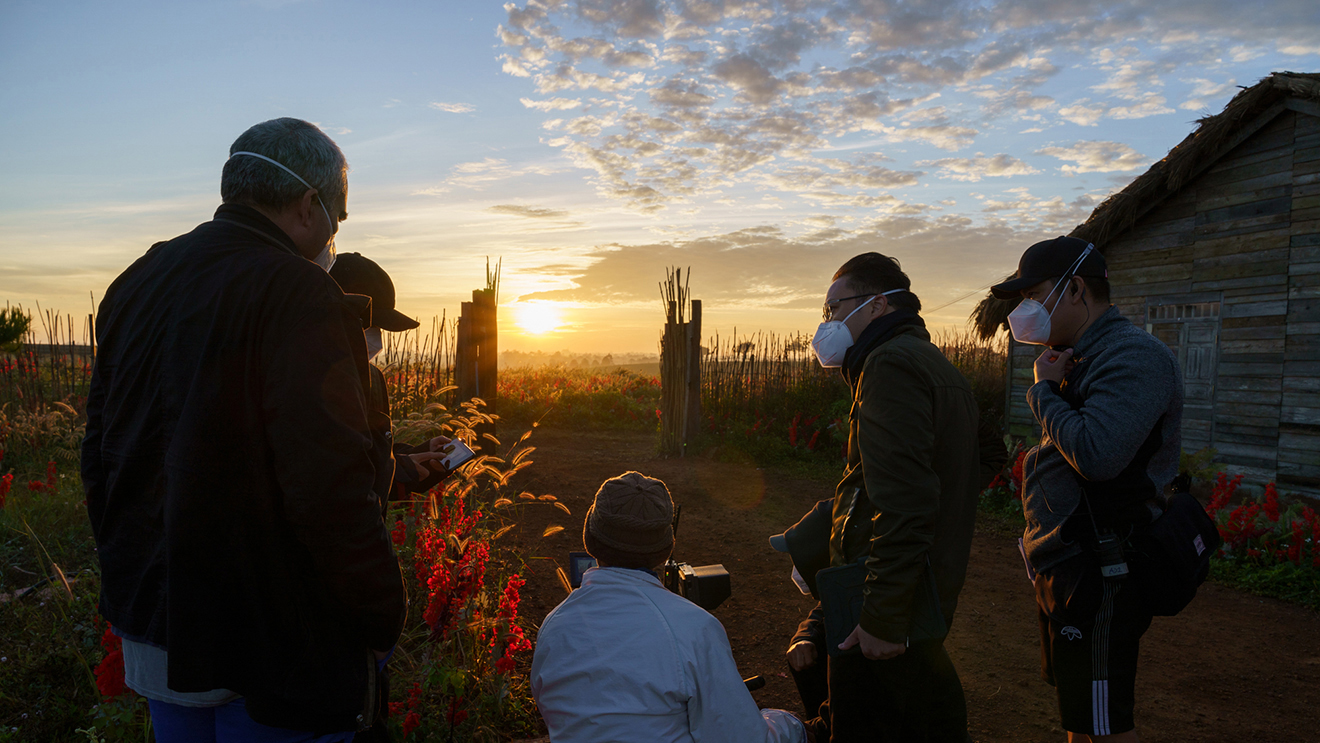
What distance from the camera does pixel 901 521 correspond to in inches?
73.0

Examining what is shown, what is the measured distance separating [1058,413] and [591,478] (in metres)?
7.14

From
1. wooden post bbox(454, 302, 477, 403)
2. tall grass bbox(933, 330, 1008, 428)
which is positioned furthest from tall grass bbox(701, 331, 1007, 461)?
wooden post bbox(454, 302, 477, 403)

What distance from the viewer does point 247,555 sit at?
1.33 m

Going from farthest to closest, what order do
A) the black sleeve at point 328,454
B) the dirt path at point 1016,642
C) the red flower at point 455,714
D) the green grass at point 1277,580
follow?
the green grass at point 1277,580 → the dirt path at point 1016,642 → the red flower at point 455,714 → the black sleeve at point 328,454

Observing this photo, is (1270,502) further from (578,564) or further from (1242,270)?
(578,564)

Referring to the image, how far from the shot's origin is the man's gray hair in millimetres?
1533

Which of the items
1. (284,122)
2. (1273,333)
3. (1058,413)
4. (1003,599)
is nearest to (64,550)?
(284,122)

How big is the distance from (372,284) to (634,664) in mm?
1986

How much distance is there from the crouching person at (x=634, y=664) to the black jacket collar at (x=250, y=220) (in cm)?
105

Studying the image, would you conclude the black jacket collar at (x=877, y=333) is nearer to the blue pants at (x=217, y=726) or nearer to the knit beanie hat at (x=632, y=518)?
the knit beanie hat at (x=632, y=518)

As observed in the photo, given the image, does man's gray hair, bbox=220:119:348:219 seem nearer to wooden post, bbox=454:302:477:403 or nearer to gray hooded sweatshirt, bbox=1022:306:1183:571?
gray hooded sweatshirt, bbox=1022:306:1183:571

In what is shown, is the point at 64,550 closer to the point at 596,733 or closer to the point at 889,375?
the point at 596,733

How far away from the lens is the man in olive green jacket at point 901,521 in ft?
6.13

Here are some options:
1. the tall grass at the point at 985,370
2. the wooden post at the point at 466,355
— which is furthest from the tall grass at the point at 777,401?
the wooden post at the point at 466,355
